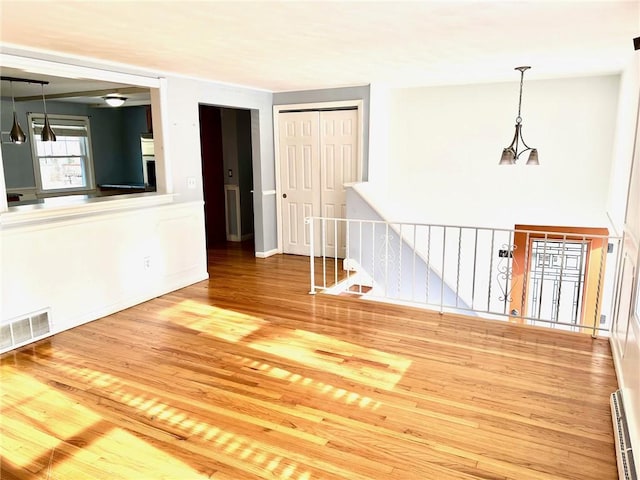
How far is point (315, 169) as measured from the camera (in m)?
6.48

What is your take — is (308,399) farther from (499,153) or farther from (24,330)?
(499,153)

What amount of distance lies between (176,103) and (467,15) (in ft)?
11.0

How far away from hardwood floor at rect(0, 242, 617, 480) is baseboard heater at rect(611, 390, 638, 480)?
0.24 feet

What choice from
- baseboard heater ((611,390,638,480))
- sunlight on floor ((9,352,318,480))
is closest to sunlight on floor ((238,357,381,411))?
sunlight on floor ((9,352,318,480))

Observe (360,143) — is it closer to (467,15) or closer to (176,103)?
(176,103)

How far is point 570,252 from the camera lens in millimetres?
6008

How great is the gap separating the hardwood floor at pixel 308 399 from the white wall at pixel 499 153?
2202 mm

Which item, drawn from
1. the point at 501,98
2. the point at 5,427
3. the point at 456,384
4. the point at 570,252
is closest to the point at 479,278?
the point at 570,252

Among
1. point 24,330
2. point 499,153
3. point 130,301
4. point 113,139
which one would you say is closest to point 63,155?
point 113,139

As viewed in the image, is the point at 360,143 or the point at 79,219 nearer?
the point at 79,219

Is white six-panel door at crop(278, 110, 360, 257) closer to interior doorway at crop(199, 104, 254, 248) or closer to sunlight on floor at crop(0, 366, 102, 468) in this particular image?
interior doorway at crop(199, 104, 254, 248)

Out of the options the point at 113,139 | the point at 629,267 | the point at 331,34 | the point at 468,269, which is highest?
the point at 331,34

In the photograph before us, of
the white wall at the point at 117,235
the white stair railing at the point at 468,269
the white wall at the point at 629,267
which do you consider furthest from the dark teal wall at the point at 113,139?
the white wall at the point at 629,267

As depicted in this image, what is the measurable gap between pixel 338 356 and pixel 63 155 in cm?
702
